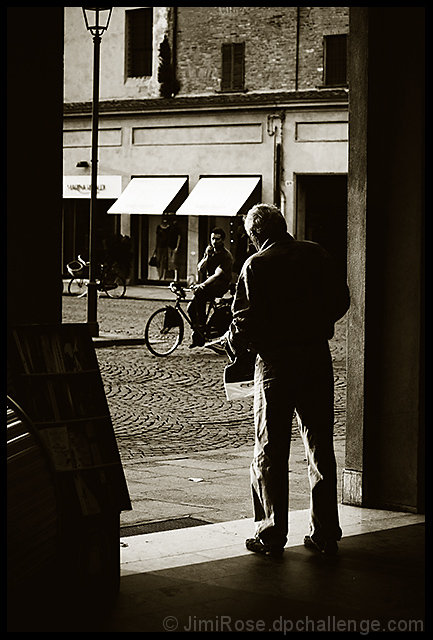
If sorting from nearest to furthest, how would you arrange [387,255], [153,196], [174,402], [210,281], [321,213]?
1. [387,255]
2. [174,402]
3. [210,281]
4. [321,213]
5. [153,196]

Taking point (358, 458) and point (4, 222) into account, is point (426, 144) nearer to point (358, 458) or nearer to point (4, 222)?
point (358, 458)

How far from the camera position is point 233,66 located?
35.2 metres

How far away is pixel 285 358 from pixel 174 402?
7.06 m

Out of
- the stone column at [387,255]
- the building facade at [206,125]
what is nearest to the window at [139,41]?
the building facade at [206,125]

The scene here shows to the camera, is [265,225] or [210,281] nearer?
[265,225]

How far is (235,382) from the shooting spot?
7.25 m


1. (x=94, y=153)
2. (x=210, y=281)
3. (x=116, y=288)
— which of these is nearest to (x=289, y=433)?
(x=210, y=281)

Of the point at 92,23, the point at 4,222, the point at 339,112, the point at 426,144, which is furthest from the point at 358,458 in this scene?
the point at 339,112

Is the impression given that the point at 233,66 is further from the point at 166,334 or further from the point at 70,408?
the point at 70,408

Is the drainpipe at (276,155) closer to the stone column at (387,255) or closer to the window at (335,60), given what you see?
the window at (335,60)

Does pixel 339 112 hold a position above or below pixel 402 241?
above

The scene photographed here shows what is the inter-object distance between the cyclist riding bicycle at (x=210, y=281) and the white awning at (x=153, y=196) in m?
17.9

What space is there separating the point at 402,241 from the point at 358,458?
149 cm

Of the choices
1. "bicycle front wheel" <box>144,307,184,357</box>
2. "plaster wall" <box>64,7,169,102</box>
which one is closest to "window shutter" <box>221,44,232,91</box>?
"plaster wall" <box>64,7,169,102</box>
